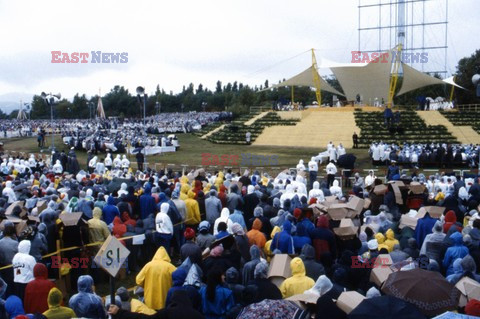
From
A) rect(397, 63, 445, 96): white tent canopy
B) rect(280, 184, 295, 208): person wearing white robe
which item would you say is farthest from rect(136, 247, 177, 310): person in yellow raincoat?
rect(397, 63, 445, 96): white tent canopy

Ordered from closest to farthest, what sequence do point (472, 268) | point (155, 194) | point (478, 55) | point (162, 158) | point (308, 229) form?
point (472, 268) → point (308, 229) → point (155, 194) → point (162, 158) → point (478, 55)

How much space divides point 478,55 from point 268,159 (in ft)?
131

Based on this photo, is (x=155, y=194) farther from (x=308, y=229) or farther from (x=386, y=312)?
(x=386, y=312)

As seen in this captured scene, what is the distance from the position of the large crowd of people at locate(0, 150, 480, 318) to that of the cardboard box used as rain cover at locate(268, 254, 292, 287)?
1.1 inches

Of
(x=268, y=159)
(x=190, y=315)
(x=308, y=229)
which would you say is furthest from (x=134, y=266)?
(x=268, y=159)

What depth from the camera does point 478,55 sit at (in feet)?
195

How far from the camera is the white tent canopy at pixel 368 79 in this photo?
48094mm

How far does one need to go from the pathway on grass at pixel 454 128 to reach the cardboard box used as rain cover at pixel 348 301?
3146 cm

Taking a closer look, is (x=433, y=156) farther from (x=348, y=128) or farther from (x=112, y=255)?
(x=112, y=255)

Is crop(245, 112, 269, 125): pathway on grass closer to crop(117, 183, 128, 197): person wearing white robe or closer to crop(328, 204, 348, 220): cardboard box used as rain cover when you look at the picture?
crop(117, 183, 128, 197): person wearing white robe

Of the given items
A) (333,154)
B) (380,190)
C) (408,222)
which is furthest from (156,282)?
(333,154)

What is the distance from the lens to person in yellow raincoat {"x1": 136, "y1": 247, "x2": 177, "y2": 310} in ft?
23.2

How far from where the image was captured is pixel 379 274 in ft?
22.5

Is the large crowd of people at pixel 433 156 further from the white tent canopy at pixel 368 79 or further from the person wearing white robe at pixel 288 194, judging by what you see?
the white tent canopy at pixel 368 79
